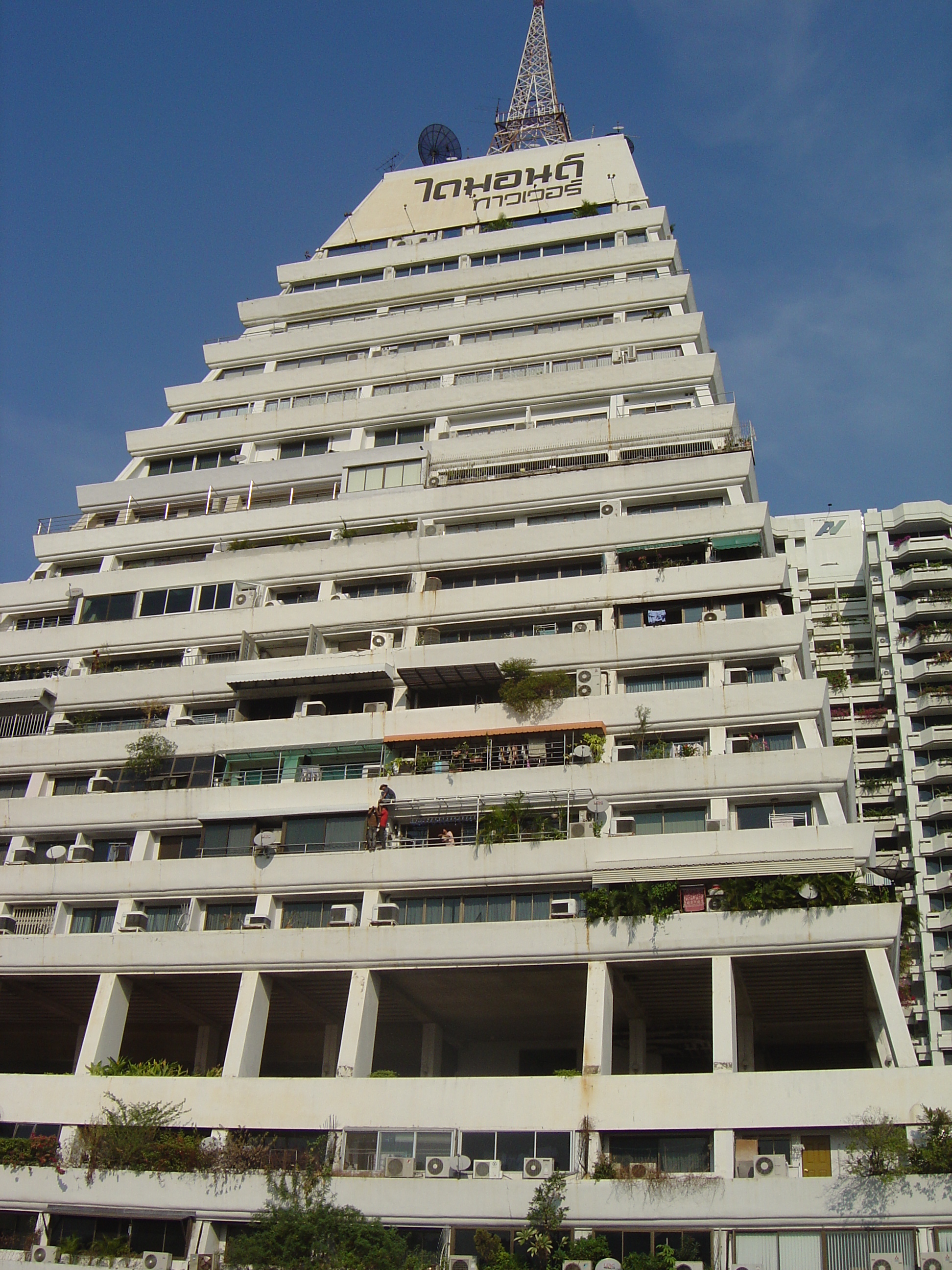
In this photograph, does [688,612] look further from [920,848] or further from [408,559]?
[920,848]

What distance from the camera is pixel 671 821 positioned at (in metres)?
34.6

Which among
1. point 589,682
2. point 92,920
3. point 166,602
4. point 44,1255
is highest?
point 166,602

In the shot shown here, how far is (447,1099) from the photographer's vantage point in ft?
96.8

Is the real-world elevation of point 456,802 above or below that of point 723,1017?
above

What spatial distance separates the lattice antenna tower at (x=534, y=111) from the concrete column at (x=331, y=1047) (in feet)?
148

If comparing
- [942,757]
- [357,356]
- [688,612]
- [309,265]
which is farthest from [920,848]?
[309,265]

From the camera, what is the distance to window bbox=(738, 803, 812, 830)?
3384 cm

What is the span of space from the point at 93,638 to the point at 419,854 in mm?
16547

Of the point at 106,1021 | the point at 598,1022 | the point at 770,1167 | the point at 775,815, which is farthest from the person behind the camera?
the point at 106,1021

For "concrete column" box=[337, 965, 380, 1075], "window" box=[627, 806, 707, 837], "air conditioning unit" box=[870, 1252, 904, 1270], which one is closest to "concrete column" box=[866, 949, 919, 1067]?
"air conditioning unit" box=[870, 1252, 904, 1270]

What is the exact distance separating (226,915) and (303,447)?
20319 mm

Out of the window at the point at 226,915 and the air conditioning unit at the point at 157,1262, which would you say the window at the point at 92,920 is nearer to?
the window at the point at 226,915

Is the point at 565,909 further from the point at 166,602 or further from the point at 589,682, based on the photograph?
the point at 166,602

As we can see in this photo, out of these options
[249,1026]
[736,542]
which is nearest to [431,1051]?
[249,1026]
